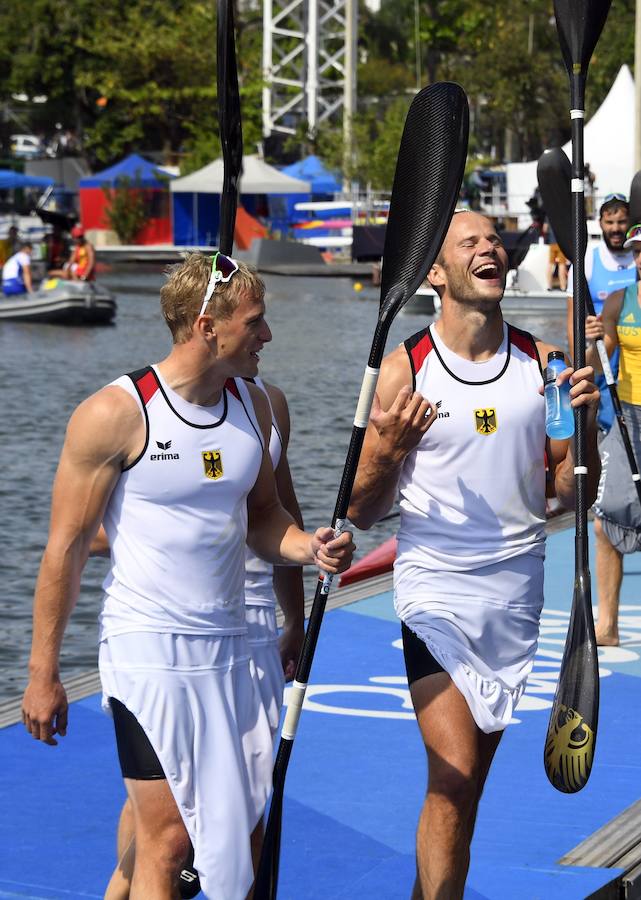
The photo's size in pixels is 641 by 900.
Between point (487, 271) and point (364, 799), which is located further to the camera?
point (364, 799)

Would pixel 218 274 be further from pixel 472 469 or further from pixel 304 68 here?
pixel 304 68

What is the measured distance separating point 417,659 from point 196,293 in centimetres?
125

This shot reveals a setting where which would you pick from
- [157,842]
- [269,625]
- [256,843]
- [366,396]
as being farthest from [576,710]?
[157,842]

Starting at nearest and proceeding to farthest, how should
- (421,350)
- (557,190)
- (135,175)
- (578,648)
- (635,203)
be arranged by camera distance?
(421,350), (578,648), (557,190), (635,203), (135,175)

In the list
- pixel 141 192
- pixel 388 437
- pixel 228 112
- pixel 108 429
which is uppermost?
pixel 228 112

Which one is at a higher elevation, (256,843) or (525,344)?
(525,344)

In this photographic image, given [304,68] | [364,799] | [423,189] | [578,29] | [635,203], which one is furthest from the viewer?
[304,68]

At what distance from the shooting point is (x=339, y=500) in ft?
14.1

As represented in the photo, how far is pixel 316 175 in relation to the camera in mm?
53875

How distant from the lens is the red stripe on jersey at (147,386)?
13.4ft

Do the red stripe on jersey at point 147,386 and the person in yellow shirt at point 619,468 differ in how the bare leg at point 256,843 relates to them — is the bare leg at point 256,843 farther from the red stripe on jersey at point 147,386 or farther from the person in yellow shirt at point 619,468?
the person in yellow shirt at point 619,468

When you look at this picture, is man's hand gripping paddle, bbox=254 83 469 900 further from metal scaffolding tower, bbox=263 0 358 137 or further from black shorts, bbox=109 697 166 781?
metal scaffolding tower, bbox=263 0 358 137

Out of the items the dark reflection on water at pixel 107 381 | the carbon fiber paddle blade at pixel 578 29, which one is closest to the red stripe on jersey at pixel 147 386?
the carbon fiber paddle blade at pixel 578 29

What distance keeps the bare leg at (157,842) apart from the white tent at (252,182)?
147 feet
